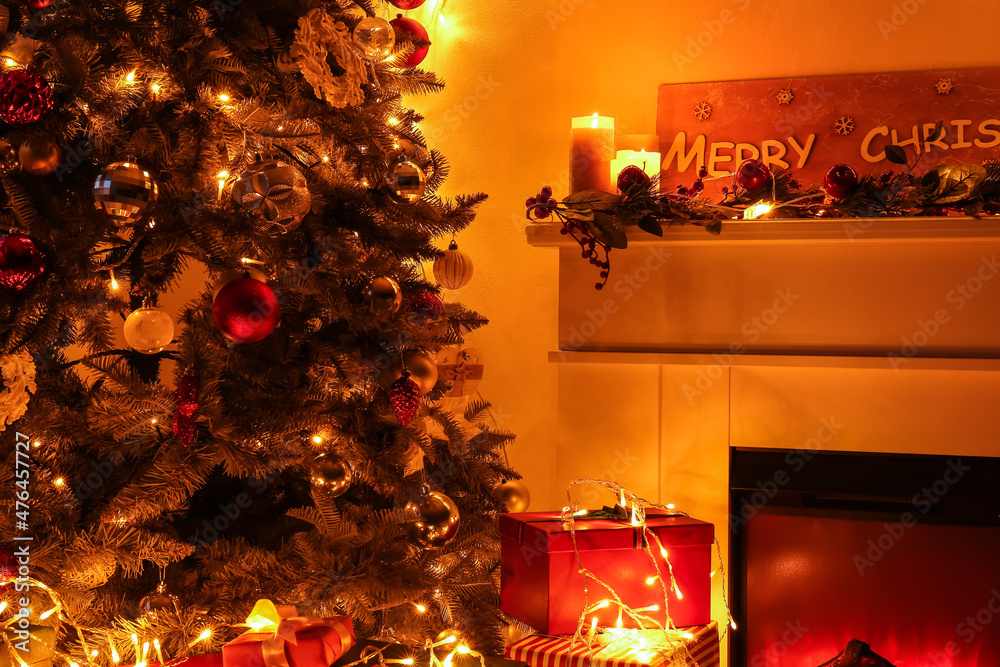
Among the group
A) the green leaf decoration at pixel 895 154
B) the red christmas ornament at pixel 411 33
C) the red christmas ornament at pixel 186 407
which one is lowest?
the red christmas ornament at pixel 186 407

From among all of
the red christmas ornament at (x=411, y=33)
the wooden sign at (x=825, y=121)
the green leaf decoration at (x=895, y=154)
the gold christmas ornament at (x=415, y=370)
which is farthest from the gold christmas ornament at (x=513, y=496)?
the green leaf decoration at (x=895, y=154)

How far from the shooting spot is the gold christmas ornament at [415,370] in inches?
53.9

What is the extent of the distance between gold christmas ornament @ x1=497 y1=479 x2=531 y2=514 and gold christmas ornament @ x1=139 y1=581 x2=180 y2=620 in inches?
25.4

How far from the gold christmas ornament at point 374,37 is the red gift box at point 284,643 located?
944 millimetres

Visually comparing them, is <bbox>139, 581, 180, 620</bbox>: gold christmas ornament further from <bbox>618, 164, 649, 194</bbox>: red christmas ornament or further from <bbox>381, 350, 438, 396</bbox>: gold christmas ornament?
<bbox>618, 164, 649, 194</bbox>: red christmas ornament

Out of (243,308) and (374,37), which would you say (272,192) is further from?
(374,37)

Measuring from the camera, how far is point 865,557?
1696 millimetres

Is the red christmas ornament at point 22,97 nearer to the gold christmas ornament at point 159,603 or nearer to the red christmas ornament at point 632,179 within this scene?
the gold christmas ornament at point 159,603

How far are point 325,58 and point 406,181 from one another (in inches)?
9.1

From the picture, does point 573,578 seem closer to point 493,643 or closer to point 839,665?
point 493,643

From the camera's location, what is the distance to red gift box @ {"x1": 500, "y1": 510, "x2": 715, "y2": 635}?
146 centimetres

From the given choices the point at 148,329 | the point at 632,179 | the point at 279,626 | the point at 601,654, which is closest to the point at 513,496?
the point at 601,654

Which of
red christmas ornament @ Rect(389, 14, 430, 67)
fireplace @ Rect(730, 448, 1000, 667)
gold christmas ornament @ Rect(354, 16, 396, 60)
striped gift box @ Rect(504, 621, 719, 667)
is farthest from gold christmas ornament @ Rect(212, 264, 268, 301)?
fireplace @ Rect(730, 448, 1000, 667)

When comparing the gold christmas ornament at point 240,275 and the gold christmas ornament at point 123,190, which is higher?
the gold christmas ornament at point 123,190
